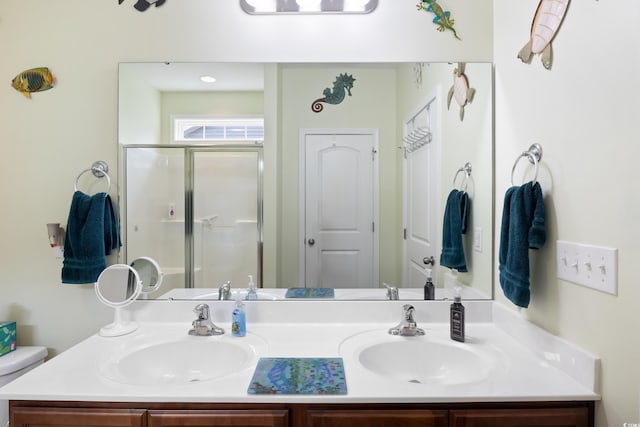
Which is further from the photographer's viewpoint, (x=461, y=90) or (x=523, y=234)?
(x=461, y=90)

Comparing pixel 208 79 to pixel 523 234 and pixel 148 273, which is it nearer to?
pixel 148 273

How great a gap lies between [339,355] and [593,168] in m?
0.94

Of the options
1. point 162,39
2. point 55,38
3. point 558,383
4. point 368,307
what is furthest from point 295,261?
point 55,38

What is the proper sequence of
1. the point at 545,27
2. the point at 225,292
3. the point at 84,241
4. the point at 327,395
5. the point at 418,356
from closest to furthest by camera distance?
the point at 327,395 → the point at 545,27 → the point at 418,356 → the point at 84,241 → the point at 225,292

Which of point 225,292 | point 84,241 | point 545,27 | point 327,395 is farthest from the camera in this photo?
point 225,292

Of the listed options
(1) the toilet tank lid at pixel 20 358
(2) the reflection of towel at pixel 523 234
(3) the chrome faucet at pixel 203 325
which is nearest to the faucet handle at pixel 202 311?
(3) the chrome faucet at pixel 203 325

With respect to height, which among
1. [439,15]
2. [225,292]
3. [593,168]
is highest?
[439,15]

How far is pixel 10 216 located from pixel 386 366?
5.54 ft

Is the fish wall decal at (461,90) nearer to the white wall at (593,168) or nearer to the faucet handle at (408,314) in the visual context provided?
the white wall at (593,168)

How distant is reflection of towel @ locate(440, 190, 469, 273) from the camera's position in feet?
4.99

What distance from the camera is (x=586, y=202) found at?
980mm

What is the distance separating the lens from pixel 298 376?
1.05 meters

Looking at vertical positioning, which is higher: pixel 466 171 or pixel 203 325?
pixel 466 171

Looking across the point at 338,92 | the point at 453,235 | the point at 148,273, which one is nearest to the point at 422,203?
the point at 453,235
